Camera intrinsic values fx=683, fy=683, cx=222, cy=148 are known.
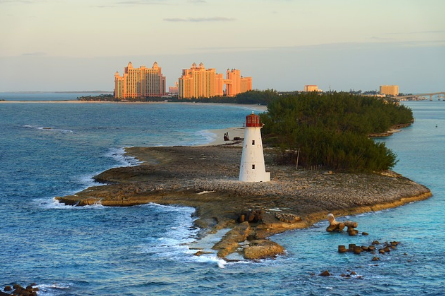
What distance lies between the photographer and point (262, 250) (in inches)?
1082

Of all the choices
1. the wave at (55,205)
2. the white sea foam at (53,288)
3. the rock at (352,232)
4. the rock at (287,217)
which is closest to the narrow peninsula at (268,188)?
the rock at (287,217)

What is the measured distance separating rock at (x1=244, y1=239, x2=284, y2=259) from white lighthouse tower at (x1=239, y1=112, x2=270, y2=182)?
11798mm

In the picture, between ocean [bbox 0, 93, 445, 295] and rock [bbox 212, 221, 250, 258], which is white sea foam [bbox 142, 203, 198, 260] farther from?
rock [bbox 212, 221, 250, 258]

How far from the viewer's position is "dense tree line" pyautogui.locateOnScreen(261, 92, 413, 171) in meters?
48.1

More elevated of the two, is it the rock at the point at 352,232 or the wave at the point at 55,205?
the rock at the point at 352,232

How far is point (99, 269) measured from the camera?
25797 millimetres

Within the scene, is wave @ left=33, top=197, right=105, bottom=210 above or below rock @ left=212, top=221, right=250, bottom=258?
below

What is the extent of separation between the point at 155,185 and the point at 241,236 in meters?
13.4

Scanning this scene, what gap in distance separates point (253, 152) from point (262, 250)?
12.8 metres

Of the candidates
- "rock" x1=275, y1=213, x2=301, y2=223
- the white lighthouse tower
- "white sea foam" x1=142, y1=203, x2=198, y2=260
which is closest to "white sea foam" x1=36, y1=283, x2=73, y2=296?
"white sea foam" x1=142, y1=203, x2=198, y2=260

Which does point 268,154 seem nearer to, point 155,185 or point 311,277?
point 155,185

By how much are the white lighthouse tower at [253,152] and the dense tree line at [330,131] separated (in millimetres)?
9261

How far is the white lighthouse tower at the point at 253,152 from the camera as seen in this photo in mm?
39562

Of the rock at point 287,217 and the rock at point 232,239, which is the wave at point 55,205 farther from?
the rock at point 287,217
